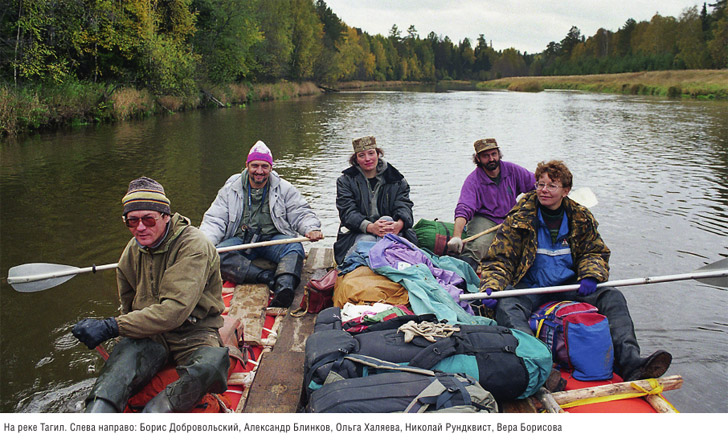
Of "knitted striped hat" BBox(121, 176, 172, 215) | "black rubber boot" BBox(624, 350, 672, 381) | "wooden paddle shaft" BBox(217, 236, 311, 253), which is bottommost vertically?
"black rubber boot" BBox(624, 350, 672, 381)

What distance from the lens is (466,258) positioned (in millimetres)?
5941

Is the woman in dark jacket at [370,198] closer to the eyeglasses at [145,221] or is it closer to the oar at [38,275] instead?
the oar at [38,275]

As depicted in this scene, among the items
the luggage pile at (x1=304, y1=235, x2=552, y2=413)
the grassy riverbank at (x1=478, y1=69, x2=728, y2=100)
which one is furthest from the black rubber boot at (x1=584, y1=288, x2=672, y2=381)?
the grassy riverbank at (x1=478, y1=69, x2=728, y2=100)

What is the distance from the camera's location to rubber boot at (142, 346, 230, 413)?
297 centimetres

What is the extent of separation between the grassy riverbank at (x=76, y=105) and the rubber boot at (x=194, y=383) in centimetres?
1548

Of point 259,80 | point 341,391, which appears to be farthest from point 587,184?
point 259,80

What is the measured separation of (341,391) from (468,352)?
2.92 ft

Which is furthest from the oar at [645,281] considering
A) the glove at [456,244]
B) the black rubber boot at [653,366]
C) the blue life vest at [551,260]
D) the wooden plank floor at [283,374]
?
the wooden plank floor at [283,374]

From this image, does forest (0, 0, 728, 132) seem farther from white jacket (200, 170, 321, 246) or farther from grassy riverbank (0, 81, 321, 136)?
white jacket (200, 170, 321, 246)

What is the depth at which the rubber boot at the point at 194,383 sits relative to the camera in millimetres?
2973

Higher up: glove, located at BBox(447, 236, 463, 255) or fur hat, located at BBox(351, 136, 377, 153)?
fur hat, located at BBox(351, 136, 377, 153)

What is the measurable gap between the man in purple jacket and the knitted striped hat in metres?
3.54

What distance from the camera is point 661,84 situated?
48375 mm
